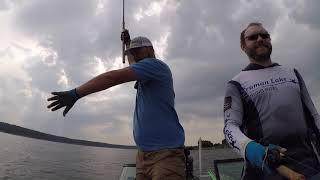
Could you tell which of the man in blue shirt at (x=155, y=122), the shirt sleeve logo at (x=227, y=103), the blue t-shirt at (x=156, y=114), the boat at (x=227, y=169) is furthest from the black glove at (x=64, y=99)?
the boat at (x=227, y=169)

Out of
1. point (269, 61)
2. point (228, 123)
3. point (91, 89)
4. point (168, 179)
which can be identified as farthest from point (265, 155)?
point (168, 179)

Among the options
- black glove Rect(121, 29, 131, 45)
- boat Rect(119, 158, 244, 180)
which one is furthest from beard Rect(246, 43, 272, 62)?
boat Rect(119, 158, 244, 180)

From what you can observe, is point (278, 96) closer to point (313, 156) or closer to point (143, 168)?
point (313, 156)

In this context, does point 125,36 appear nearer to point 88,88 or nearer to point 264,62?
point 88,88

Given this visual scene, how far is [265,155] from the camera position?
9.57ft

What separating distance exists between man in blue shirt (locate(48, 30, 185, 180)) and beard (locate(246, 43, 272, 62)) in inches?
52.1

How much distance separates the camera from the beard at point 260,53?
3.94 metres

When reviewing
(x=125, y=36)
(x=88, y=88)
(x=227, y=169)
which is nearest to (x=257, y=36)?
(x=88, y=88)

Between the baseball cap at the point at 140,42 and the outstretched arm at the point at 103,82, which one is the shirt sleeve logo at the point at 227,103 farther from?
the baseball cap at the point at 140,42

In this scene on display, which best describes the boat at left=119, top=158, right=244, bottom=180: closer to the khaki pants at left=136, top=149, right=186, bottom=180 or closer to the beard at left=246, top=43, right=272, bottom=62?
the khaki pants at left=136, top=149, right=186, bottom=180

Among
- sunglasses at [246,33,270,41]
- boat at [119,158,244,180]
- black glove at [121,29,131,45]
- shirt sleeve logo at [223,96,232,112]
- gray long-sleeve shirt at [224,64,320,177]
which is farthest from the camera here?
boat at [119,158,244,180]

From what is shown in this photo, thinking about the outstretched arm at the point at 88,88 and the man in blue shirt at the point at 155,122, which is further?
the man in blue shirt at the point at 155,122

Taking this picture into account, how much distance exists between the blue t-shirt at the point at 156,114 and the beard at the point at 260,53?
1.37 m

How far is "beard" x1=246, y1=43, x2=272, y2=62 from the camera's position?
3.94 m
